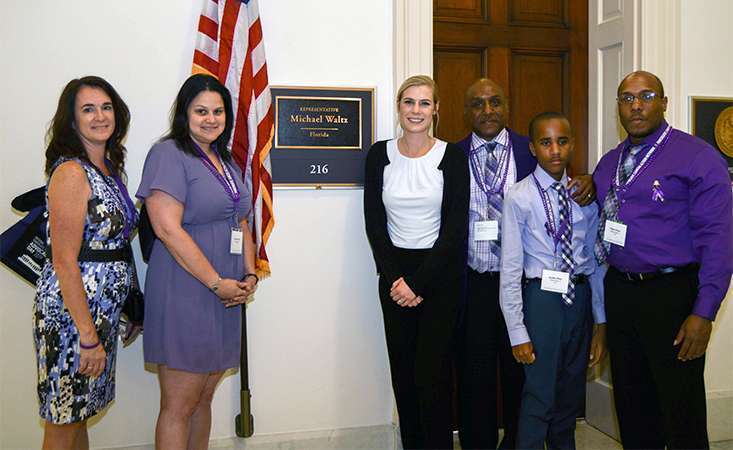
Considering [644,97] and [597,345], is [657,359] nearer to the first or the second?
[597,345]

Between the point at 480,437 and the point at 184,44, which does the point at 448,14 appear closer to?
the point at 184,44

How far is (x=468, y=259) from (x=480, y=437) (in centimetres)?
82

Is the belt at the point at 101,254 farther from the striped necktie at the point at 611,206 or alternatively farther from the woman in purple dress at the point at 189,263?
the striped necktie at the point at 611,206

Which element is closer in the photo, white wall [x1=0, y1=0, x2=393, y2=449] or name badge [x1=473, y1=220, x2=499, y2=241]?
name badge [x1=473, y1=220, x2=499, y2=241]

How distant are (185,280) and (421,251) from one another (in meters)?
0.99

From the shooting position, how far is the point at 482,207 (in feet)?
9.29

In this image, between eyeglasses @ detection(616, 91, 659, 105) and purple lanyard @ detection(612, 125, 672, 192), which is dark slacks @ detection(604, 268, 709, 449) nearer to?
purple lanyard @ detection(612, 125, 672, 192)

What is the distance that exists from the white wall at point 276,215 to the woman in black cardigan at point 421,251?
512 millimetres

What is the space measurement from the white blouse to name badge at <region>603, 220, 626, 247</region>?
69 cm

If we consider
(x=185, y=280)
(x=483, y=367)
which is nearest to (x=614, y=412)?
(x=483, y=367)

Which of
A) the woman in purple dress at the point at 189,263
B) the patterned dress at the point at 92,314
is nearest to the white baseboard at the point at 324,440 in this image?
the woman in purple dress at the point at 189,263

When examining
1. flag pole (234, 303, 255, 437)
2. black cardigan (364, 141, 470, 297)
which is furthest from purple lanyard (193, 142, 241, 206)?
flag pole (234, 303, 255, 437)

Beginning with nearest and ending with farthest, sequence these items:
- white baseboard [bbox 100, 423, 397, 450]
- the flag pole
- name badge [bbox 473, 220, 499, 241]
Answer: name badge [bbox 473, 220, 499, 241] < the flag pole < white baseboard [bbox 100, 423, 397, 450]

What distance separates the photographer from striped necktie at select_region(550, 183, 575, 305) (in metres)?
2.59
